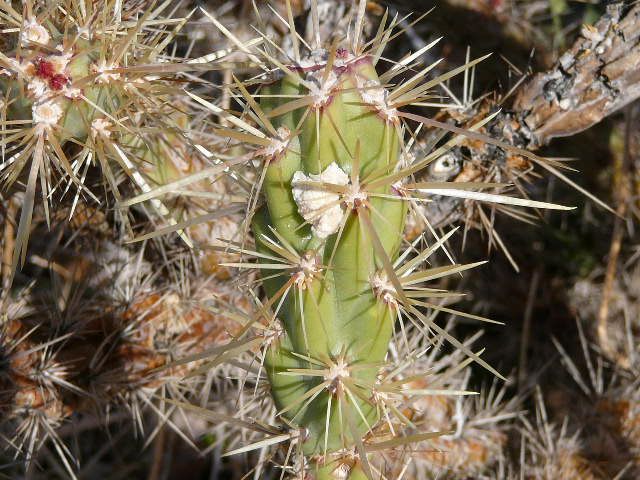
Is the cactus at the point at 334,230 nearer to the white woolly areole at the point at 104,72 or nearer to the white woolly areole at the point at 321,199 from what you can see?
the white woolly areole at the point at 321,199

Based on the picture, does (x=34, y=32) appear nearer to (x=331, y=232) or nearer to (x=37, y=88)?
(x=37, y=88)

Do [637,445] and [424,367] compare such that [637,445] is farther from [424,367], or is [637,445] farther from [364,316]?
[364,316]

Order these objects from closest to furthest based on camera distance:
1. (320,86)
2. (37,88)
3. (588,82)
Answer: (320,86) → (37,88) → (588,82)

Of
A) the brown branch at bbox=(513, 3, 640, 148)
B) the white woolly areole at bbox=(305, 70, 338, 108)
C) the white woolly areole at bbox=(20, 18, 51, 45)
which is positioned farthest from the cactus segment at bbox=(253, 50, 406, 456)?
the brown branch at bbox=(513, 3, 640, 148)

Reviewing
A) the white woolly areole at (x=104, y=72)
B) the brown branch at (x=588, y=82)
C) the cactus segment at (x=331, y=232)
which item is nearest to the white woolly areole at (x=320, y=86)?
the cactus segment at (x=331, y=232)

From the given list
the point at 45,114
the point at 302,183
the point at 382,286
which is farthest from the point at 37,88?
the point at 382,286

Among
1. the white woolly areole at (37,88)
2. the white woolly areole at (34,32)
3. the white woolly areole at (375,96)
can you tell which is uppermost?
the white woolly areole at (375,96)

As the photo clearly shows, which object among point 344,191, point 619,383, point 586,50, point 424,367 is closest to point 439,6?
point 586,50
